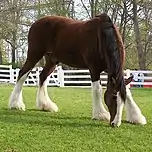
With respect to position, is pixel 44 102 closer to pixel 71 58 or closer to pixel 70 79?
pixel 71 58

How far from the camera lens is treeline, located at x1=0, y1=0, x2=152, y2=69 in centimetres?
2803

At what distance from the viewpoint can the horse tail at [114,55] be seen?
5945mm

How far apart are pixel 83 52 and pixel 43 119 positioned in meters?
1.41

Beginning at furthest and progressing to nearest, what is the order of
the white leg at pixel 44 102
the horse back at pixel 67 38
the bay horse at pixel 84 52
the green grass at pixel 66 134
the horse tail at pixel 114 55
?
the white leg at pixel 44 102, the horse back at pixel 67 38, the bay horse at pixel 84 52, the horse tail at pixel 114 55, the green grass at pixel 66 134

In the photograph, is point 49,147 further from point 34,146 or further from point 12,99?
point 12,99

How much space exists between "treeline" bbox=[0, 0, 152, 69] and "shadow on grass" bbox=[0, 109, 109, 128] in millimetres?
20891

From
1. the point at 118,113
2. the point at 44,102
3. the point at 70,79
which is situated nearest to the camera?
the point at 118,113

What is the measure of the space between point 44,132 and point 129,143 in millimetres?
1281

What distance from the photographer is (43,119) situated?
22.2ft

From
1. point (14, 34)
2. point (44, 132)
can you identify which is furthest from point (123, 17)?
point (44, 132)

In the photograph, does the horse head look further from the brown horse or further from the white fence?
the white fence

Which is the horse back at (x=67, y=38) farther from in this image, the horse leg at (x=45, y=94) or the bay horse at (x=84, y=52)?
the horse leg at (x=45, y=94)

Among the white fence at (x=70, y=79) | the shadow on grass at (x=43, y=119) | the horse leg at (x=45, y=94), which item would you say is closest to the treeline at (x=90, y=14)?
the white fence at (x=70, y=79)

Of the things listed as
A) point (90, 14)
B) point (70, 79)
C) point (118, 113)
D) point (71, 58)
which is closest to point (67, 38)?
point (71, 58)
